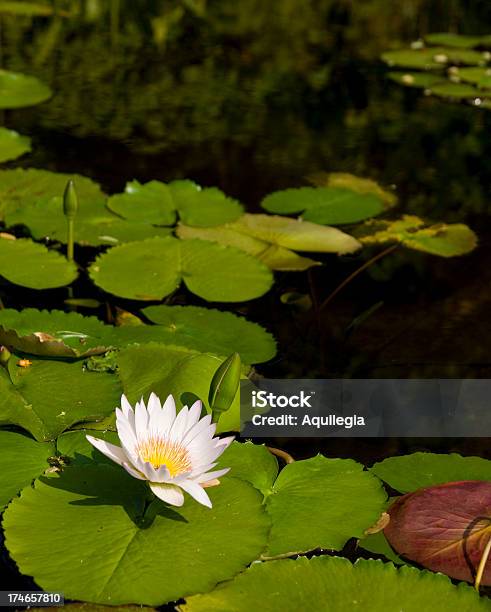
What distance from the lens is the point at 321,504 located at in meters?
1.15

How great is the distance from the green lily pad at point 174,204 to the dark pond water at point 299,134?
159mm

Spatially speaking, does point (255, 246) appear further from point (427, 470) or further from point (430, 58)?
point (430, 58)

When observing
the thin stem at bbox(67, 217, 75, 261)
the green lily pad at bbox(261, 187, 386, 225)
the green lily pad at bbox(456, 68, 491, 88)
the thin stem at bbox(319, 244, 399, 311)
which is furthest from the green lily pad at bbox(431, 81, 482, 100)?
the thin stem at bbox(67, 217, 75, 261)

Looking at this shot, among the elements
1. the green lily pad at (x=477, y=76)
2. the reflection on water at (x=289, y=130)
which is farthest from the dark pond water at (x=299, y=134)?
the green lily pad at (x=477, y=76)

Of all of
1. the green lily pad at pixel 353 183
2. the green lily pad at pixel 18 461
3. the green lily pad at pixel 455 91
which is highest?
the green lily pad at pixel 455 91

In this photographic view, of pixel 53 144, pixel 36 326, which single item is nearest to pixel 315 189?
pixel 53 144

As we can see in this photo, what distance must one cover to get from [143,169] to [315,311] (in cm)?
82

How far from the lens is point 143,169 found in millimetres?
2379

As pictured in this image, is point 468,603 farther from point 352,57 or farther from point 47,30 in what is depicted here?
point 47,30

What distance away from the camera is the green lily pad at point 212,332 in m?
1.54

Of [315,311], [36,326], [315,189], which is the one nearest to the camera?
[36,326]

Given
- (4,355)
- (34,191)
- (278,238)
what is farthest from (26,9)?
(4,355)

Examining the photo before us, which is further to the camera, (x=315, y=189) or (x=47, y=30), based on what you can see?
(x=47, y=30)

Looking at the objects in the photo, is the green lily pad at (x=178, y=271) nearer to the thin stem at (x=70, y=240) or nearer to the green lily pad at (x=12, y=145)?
the thin stem at (x=70, y=240)
